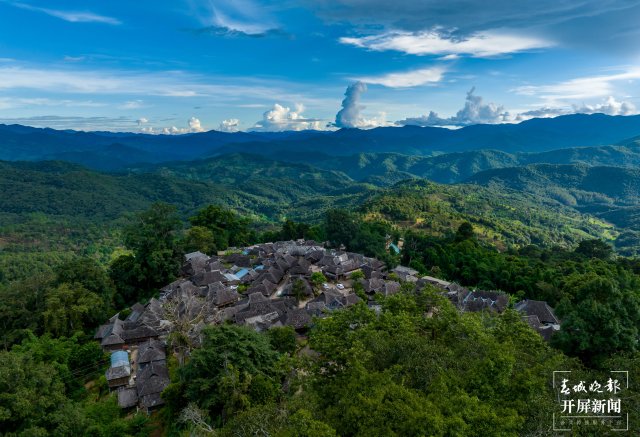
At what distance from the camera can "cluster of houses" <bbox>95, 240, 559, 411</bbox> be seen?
2361 centimetres

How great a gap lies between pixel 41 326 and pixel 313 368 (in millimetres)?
25807

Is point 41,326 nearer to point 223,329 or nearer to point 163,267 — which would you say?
point 163,267

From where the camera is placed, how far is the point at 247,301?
31.7m

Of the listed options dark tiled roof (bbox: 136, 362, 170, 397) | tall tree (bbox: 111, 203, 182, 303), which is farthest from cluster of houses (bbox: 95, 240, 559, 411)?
tall tree (bbox: 111, 203, 182, 303)

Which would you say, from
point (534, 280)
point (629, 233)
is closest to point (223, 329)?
point (534, 280)

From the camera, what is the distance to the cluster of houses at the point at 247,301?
77.5ft

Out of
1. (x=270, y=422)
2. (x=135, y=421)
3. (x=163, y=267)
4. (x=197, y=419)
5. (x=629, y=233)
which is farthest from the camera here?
(x=629, y=233)

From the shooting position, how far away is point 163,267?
36.9 metres

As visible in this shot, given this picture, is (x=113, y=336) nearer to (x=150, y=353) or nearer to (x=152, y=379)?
(x=150, y=353)

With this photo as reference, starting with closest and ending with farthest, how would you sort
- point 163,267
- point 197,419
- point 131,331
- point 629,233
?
point 197,419
point 131,331
point 163,267
point 629,233

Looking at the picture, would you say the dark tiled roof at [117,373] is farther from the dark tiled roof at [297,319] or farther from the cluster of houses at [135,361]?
the dark tiled roof at [297,319]

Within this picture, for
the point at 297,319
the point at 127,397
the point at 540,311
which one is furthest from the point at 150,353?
the point at 540,311

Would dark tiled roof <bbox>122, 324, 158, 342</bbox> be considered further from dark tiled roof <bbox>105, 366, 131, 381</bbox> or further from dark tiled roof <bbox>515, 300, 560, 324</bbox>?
dark tiled roof <bbox>515, 300, 560, 324</bbox>

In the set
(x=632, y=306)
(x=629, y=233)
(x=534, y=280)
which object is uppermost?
(x=632, y=306)
